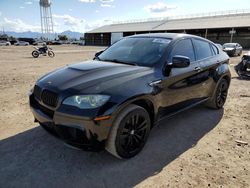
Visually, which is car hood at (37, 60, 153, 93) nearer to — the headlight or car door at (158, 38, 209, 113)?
the headlight

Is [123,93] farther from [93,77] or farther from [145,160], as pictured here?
[145,160]

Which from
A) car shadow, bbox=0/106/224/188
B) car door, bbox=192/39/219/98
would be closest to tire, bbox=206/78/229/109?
car door, bbox=192/39/219/98

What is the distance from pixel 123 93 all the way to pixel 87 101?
0.46 metres

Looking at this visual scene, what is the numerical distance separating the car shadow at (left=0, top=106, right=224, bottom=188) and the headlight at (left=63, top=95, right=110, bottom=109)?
877 millimetres

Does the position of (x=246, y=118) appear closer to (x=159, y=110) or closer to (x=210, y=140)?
(x=210, y=140)

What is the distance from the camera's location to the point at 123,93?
2.82 m

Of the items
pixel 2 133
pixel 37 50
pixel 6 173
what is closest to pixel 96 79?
pixel 6 173

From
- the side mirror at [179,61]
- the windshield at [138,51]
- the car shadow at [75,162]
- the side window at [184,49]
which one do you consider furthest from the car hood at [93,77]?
the car shadow at [75,162]

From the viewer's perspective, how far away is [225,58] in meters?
5.38

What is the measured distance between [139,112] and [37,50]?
18.6m

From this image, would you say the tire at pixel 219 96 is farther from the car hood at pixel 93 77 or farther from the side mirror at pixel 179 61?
the car hood at pixel 93 77

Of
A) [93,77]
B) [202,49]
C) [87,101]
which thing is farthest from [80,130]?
[202,49]

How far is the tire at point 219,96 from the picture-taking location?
201 inches

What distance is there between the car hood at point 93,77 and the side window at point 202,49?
1.58 meters
